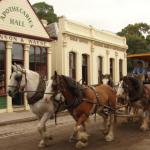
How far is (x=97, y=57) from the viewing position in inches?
1145

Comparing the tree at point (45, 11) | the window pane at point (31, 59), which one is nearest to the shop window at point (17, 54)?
the window pane at point (31, 59)

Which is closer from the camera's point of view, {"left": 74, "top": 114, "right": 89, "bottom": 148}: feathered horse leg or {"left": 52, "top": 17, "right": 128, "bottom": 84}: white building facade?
{"left": 74, "top": 114, "right": 89, "bottom": 148}: feathered horse leg

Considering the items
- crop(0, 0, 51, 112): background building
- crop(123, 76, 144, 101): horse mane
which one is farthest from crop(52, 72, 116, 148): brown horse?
crop(0, 0, 51, 112): background building

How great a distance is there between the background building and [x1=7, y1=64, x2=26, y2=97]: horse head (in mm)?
9633

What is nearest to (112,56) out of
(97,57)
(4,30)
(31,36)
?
(97,57)

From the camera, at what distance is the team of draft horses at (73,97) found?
8.81 meters

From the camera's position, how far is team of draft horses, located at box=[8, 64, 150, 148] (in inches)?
347

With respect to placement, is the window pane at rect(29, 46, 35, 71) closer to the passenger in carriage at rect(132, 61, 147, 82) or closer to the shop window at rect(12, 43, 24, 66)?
the shop window at rect(12, 43, 24, 66)

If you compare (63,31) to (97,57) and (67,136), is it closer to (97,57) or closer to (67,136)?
(97,57)

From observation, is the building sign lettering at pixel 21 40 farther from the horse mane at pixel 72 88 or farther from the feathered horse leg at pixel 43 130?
the horse mane at pixel 72 88

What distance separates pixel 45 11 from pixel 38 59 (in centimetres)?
3029

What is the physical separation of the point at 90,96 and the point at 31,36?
42.4ft

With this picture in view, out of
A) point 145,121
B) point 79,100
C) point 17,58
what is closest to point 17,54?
point 17,58

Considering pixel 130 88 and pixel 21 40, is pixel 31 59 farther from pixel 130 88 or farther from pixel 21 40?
pixel 130 88
